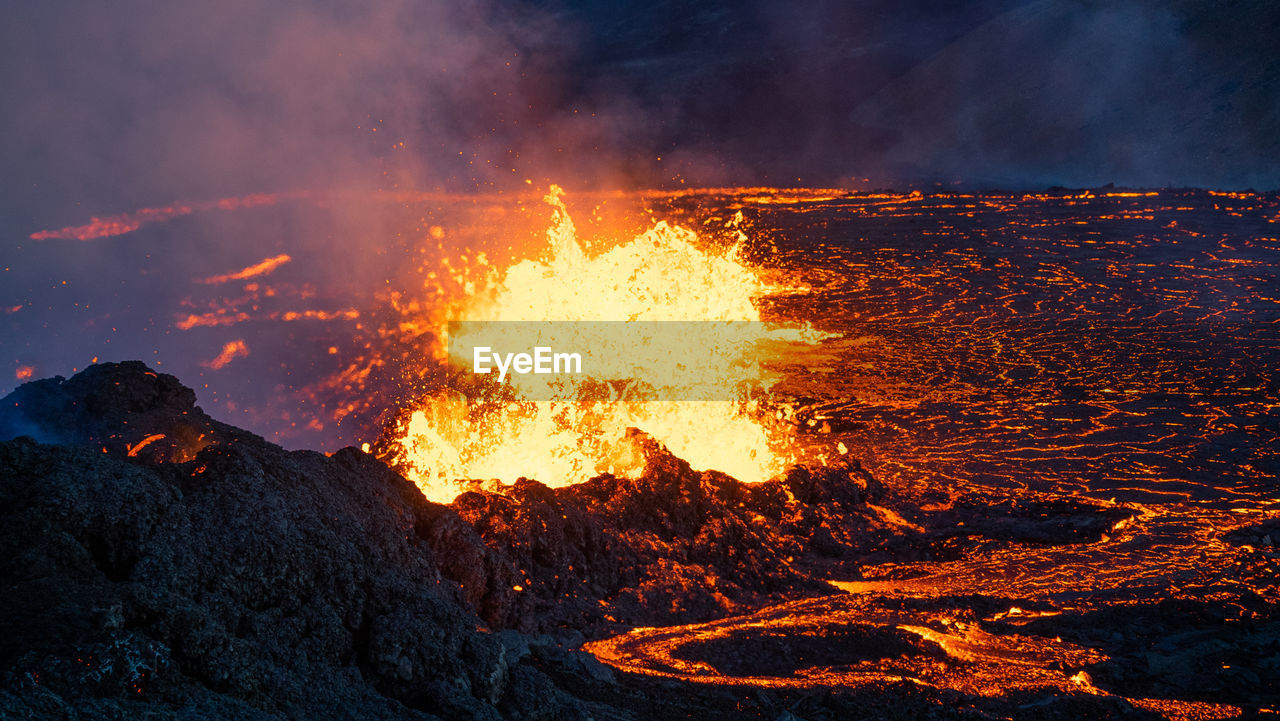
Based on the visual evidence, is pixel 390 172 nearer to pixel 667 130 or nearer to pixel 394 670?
pixel 394 670

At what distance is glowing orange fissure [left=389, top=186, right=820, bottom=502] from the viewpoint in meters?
6.67

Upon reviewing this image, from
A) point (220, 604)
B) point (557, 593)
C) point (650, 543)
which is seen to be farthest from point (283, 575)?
point (650, 543)

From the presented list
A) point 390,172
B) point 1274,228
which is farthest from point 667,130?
point 390,172

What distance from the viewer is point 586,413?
7594mm

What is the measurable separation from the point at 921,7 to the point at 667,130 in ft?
61.2

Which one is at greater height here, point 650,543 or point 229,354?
point 229,354

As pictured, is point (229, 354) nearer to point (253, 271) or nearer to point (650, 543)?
point (253, 271)

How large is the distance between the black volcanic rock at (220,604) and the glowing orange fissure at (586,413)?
8.05 ft

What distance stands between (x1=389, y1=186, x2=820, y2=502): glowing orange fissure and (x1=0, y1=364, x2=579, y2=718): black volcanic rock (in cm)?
245

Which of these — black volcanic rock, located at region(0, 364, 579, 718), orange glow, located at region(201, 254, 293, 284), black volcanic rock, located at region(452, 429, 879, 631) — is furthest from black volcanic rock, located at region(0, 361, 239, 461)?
orange glow, located at region(201, 254, 293, 284)

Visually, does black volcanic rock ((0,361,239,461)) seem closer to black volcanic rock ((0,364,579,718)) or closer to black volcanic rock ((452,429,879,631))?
black volcanic rock ((0,364,579,718))

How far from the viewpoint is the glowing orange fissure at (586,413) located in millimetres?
6672

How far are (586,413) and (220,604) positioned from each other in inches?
184

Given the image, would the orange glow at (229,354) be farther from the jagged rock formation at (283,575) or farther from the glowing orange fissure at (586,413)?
the jagged rock formation at (283,575)
